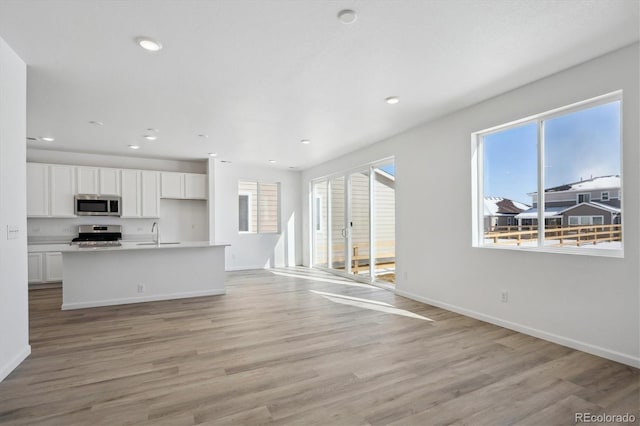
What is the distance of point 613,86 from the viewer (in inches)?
110

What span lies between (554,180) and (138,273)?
549 centimetres

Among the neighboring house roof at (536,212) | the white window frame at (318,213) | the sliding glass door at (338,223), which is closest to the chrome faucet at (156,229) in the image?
the white window frame at (318,213)

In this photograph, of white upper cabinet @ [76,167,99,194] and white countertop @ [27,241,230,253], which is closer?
white countertop @ [27,241,230,253]

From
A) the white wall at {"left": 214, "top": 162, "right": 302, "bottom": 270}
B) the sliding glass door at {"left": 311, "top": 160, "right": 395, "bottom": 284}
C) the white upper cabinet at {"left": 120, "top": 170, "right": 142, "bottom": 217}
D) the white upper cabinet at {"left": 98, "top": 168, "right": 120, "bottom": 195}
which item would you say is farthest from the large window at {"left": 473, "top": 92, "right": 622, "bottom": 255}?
the white upper cabinet at {"left": 98, "top": 168, "right": 120, "bottom": 195}

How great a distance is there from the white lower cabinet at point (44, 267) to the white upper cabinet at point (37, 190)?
77 centimetres

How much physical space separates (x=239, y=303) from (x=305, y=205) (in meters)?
4.27

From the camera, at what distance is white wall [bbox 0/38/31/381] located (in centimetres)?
251

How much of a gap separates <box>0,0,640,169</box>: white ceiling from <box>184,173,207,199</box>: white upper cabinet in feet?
8.77

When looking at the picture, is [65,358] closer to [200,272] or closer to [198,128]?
[200,272]

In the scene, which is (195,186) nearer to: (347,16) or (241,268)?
(241,268)

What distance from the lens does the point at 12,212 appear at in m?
2.65

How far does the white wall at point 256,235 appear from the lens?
795 cm

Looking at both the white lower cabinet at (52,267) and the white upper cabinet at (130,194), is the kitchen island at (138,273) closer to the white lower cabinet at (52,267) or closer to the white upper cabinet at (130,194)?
the white lower cabinet at (52,267)

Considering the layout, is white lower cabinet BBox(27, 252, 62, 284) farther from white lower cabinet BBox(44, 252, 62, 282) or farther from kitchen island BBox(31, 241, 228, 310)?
kitchen island BBox(31, 241, 228, 310)
